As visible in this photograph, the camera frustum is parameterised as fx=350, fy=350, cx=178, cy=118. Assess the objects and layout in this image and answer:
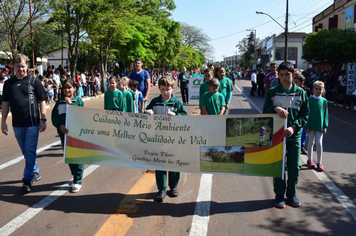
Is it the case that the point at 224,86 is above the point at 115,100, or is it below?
above

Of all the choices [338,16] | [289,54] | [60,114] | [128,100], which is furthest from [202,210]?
[289,54]

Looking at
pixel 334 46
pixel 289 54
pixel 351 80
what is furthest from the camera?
pixel 289 54

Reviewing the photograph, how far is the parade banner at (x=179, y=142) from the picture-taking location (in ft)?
14.9

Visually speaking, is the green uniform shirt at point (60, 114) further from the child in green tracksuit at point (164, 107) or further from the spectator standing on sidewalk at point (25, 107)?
the child in green tracksuit at point (164, 107)

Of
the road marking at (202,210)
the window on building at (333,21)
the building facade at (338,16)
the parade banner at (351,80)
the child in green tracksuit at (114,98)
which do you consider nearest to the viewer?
the road marking at (202,210)

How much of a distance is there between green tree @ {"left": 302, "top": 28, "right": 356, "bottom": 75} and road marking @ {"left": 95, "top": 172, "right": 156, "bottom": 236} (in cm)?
1685

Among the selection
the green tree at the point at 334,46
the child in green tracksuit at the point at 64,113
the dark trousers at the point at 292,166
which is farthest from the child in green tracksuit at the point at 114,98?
the green tree at the point at 334,46

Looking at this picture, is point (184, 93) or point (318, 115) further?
point (184, 93)

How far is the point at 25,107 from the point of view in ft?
17.0

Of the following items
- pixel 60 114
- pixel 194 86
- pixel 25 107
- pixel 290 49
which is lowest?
pixel 60 114

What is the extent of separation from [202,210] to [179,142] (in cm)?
93

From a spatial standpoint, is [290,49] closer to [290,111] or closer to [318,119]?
[318,119]

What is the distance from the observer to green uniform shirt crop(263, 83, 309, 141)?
450 centimetres

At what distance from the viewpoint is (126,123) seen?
189 inches
